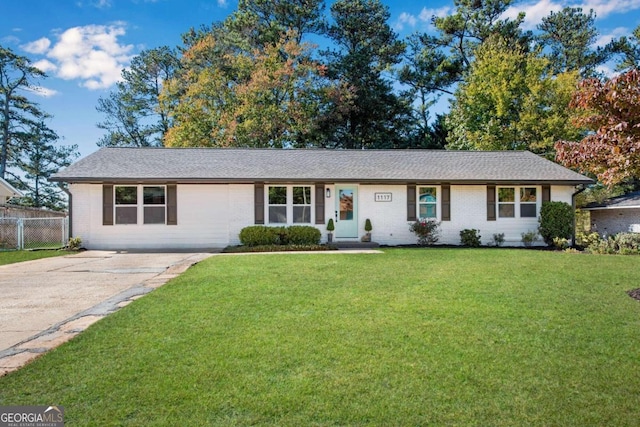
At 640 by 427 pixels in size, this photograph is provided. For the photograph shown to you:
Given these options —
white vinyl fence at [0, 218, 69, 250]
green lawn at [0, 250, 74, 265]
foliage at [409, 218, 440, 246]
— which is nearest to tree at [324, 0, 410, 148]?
foliage at [409, 218, 440, 246]

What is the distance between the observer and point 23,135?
30.2m

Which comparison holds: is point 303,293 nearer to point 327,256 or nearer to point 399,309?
point 399,309

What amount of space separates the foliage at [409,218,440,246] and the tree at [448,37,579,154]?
400 inches

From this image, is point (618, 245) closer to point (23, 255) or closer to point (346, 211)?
point (346, 211)

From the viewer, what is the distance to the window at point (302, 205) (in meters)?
15.2

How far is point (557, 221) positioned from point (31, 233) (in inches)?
838

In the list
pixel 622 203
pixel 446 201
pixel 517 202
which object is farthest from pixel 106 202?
pixel 622 203

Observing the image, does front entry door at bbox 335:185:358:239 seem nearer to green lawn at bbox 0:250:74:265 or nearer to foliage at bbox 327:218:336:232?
foliage at bbox 327:218:336:232

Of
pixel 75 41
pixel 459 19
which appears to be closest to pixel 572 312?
pixel 75 41

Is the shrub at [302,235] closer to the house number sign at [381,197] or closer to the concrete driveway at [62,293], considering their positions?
the house number sign at [381,197]

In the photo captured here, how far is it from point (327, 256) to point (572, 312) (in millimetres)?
6893

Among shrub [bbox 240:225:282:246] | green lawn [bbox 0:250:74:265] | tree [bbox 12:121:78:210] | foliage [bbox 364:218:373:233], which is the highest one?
tree [bbox 12:121:78:210]

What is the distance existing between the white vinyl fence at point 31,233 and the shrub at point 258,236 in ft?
22.1

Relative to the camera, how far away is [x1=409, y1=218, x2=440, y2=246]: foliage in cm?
1497
